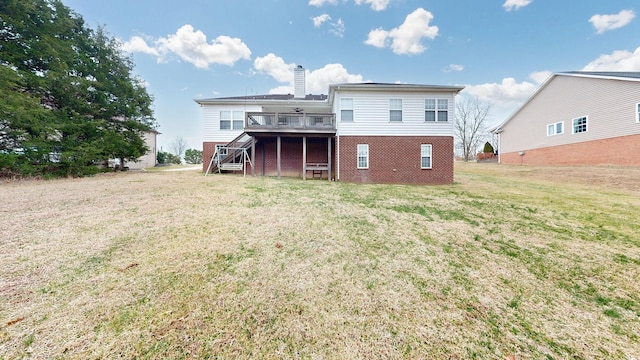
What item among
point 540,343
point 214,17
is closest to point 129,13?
point 214,17

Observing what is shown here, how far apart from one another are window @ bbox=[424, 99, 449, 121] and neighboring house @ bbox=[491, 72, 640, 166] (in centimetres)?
1241

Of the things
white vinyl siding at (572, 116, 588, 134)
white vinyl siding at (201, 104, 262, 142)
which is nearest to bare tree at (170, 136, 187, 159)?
white vinyl siding at (201, 104, 262, 142)

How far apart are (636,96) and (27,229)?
27.8 m

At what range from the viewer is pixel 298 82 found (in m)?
16.8

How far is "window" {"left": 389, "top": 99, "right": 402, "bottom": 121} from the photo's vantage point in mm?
12938

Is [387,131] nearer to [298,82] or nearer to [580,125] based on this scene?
[298,82]

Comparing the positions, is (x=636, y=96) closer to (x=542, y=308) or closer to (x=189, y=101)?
(x=542, y=308)

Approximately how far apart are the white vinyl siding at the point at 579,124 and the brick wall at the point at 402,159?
42.8 feet

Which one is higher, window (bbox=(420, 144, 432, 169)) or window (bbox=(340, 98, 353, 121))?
window (bbox=(340, 98, 353, 121))

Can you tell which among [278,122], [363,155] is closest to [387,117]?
[363,155]

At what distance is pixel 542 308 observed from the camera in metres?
2.81

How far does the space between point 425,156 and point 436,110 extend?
2.60 m

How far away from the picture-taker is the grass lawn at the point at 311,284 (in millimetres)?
2197

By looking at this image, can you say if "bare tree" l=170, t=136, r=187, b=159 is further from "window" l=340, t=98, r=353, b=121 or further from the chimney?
"window" l=340, t=98, r=353, b=121
